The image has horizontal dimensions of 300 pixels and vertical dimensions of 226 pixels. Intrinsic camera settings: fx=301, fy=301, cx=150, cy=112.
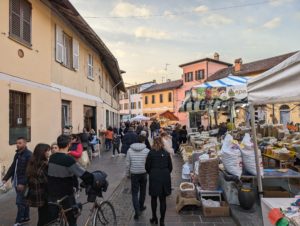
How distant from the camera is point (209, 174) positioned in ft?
22.4

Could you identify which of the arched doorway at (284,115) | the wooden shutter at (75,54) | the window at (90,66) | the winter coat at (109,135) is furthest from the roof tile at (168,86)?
the wooden shutter at (75,54)

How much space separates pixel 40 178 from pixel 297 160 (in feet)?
23.4

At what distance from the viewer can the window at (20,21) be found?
8.43 meters

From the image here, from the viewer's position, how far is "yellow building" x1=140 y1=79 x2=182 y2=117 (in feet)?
164

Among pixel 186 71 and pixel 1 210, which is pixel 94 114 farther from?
pixel 186 71

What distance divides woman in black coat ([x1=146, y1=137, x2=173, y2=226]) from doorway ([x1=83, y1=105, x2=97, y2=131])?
35.7 feet

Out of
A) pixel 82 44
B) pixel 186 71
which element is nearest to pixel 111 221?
pixel 82 44

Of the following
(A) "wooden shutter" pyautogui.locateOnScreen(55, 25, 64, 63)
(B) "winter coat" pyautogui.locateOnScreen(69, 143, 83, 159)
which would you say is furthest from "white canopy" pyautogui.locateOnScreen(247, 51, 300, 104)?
(A) "wooden shutter" pyautogui.locateOnScreen(55, 25, 64, 63)

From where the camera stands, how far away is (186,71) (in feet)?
148

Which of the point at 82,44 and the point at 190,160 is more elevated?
the point at 82,44

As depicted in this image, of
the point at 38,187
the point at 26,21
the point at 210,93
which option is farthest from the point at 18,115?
the point at 210,93

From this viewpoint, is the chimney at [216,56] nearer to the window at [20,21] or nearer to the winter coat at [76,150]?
the window at [20,21]

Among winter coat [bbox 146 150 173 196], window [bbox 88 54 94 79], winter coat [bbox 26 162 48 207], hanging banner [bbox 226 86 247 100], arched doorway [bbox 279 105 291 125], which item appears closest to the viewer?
winter coat [bbox 26 162 48 207]

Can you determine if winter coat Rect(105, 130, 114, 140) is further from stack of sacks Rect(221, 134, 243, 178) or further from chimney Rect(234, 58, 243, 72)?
chimney Rect(234, 58, 243, 72)
